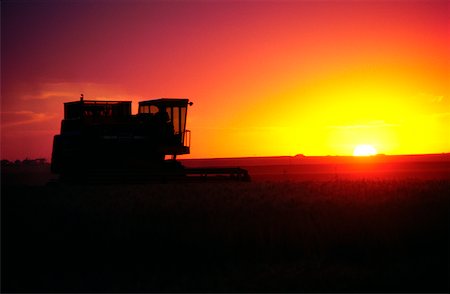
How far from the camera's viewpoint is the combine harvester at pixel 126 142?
24312 mm

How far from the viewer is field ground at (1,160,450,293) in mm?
10930

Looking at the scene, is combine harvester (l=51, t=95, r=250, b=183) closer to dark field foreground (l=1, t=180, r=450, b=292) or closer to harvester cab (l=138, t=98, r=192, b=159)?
harvester cab (l=138, t=98, r=192, b=159)

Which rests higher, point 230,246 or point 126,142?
point 126,142

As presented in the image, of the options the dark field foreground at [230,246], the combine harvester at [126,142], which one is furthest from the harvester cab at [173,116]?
the dark field foreground at [230,246]

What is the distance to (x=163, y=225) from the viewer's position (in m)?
12.7

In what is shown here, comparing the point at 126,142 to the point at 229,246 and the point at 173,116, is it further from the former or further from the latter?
the point at 229,246

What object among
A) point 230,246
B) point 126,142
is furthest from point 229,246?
point 126,142

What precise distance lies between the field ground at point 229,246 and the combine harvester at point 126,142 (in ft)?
30.4

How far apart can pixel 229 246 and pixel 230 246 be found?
22 mm

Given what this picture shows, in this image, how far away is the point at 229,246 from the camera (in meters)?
12.3

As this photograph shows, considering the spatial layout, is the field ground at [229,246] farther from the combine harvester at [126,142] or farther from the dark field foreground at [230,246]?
the combine harvester at [126,142]

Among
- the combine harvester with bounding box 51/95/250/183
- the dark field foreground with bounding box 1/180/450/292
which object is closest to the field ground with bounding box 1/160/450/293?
the dark field foreground with bounding box 1/180/450/292

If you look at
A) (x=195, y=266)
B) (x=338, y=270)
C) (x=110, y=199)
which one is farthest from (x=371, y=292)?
(x=110, y=199)

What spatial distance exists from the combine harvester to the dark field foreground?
9250mm
